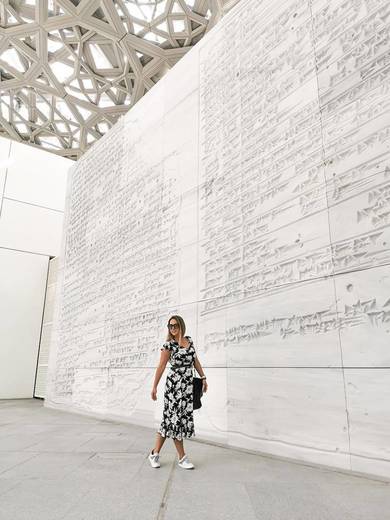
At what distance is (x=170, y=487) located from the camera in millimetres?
2861

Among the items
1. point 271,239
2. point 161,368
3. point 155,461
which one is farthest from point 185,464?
point 271,239

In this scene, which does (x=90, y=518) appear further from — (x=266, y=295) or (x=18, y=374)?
(x=18, y=374)

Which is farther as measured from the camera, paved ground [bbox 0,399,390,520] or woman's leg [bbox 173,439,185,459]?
woman's leg [bbox 173,439,185,459]

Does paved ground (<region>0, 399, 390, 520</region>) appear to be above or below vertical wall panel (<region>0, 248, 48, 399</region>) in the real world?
below

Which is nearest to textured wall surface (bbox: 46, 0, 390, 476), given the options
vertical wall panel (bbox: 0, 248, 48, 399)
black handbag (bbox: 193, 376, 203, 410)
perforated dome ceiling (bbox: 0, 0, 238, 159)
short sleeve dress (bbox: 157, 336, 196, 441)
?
black handbag (bbox: 193, 376, 203, 410)

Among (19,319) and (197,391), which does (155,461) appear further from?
(19,319)

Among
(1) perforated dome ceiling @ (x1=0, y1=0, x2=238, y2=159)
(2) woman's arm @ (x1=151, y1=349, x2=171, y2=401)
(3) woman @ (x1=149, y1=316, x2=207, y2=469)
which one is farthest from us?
(1) perforated dome ceiling @ (x1=0, y1=0, x2=238, y2=159)

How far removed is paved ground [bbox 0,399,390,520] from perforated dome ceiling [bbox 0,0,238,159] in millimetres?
17905

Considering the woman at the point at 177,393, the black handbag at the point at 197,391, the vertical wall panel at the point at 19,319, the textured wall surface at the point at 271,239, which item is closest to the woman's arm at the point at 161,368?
the woman at the point at 177,393

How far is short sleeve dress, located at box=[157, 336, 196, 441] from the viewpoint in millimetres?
3609

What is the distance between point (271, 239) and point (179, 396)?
237 centimetres

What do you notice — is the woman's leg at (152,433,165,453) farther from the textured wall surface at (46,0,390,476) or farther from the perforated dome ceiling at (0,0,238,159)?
the perforated dome ceiling at (0,0,238,159)

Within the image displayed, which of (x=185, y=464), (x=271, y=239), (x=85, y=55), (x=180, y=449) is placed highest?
(x=85, y=55)

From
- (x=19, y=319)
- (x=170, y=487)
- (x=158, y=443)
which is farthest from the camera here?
(x=19, y=319)
